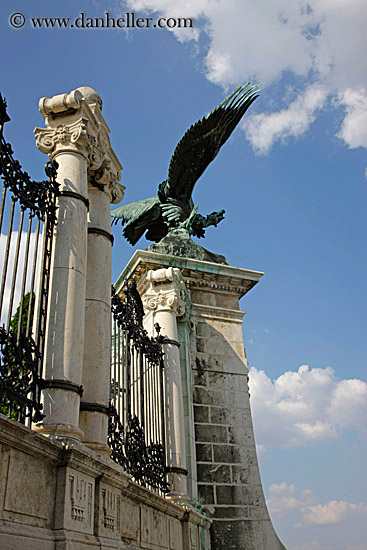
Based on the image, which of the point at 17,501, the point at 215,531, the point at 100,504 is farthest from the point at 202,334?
the point at 17,501

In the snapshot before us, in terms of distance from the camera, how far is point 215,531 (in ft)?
27.0

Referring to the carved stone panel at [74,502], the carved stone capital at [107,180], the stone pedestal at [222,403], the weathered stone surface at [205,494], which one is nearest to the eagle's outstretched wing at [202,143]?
the stone pedestal at [222,403]

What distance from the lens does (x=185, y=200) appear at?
1110 centimetres

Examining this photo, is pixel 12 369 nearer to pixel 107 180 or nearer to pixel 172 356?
pixel 107 180

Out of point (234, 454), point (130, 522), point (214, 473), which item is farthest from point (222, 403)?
point (130, 522)

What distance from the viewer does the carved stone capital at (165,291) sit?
8961mm

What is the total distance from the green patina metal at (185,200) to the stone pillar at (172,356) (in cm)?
103

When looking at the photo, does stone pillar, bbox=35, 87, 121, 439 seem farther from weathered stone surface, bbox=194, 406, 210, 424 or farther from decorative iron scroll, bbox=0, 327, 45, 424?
weathered stone surface, bbox=194, 406, 210, 424

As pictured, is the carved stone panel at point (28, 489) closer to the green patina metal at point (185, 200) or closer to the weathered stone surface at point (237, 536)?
the weathered stone surface at point (237, 536)

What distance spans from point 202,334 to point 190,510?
3.01 metres

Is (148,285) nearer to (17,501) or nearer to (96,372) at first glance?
(96,372)

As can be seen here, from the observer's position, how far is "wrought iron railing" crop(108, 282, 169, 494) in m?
6.59

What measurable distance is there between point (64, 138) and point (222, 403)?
5.23 meters

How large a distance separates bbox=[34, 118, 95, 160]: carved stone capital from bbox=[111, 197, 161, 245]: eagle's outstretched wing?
5244mm
